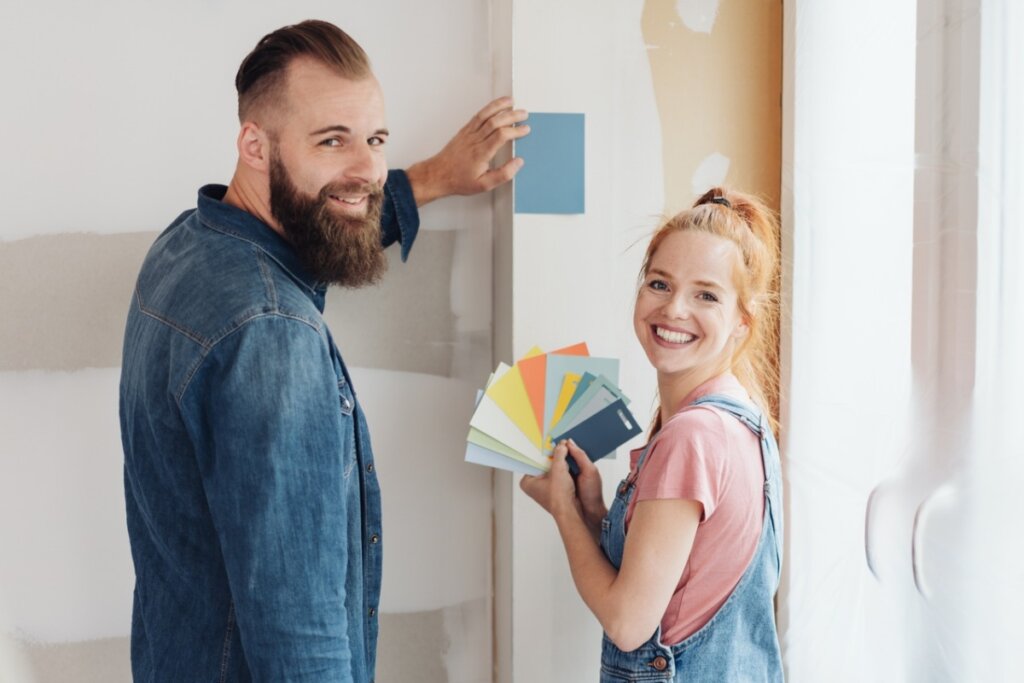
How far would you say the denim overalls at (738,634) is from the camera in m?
1.39

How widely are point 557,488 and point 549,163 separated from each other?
68 cm

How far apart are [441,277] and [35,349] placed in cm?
87

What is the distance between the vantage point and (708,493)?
132cm

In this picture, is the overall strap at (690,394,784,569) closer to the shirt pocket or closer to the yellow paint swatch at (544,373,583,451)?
the yellow paint swatch at (544,373,583,451)

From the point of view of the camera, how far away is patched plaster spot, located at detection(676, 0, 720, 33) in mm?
1855

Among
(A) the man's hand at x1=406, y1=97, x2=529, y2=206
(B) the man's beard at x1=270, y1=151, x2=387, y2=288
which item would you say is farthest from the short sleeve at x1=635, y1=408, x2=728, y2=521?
(A) the man's hand at x1=406, y1=97, x2=529, y2=206

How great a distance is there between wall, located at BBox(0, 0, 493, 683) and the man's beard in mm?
455

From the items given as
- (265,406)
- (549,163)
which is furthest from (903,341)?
(265,406)

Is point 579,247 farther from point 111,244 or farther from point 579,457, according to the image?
point 111,244

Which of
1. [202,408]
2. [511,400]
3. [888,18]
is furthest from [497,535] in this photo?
[888,18]

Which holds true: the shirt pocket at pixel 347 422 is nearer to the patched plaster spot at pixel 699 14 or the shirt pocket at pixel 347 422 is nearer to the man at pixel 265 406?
the man at pixel 265 406

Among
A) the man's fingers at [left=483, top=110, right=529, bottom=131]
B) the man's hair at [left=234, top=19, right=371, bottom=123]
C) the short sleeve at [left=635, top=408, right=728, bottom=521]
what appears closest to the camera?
the short sleeve at [left=635, top=408, right=728, bottom=521]

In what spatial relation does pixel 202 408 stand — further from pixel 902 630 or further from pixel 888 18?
pixel 888 18

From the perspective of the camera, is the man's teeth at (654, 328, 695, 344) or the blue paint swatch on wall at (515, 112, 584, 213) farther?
the blue paint swatch on wall at (515, 112, 584, 213)
